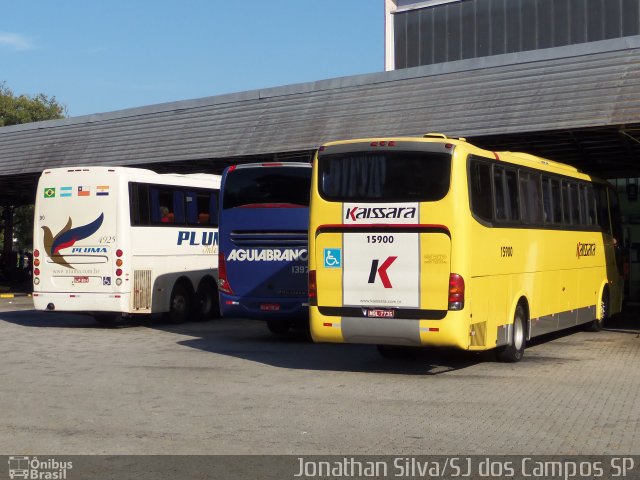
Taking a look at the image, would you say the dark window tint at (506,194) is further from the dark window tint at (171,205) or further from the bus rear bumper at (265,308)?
the dark window tint at (171,205)

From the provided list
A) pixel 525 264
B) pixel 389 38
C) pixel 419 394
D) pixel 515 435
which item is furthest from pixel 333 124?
pixel 389 38

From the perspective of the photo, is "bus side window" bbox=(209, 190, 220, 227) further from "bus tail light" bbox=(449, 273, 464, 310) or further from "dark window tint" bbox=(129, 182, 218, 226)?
"bus tail light" bbox=(449, 273, 464, 310)

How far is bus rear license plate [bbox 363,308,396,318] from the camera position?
13.5 m

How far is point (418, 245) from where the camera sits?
43.7 feet

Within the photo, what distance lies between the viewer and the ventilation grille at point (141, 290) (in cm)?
2100

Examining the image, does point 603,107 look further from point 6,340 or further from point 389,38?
point 389,38

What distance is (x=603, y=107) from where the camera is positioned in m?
18.9

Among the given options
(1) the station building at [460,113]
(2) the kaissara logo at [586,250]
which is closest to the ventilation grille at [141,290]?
(1) the station building at [460,113]

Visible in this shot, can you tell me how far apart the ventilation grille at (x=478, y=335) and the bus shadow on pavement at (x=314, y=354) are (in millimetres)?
803

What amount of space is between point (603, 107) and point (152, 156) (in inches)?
530

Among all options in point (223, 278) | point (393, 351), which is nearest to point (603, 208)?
point (393, 351)

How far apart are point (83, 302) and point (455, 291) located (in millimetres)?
10203

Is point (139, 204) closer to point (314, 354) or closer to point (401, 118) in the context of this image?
point (401, 118)

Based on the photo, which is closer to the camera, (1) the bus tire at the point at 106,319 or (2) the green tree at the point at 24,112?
(1) the bus tire at the point at 106,319
